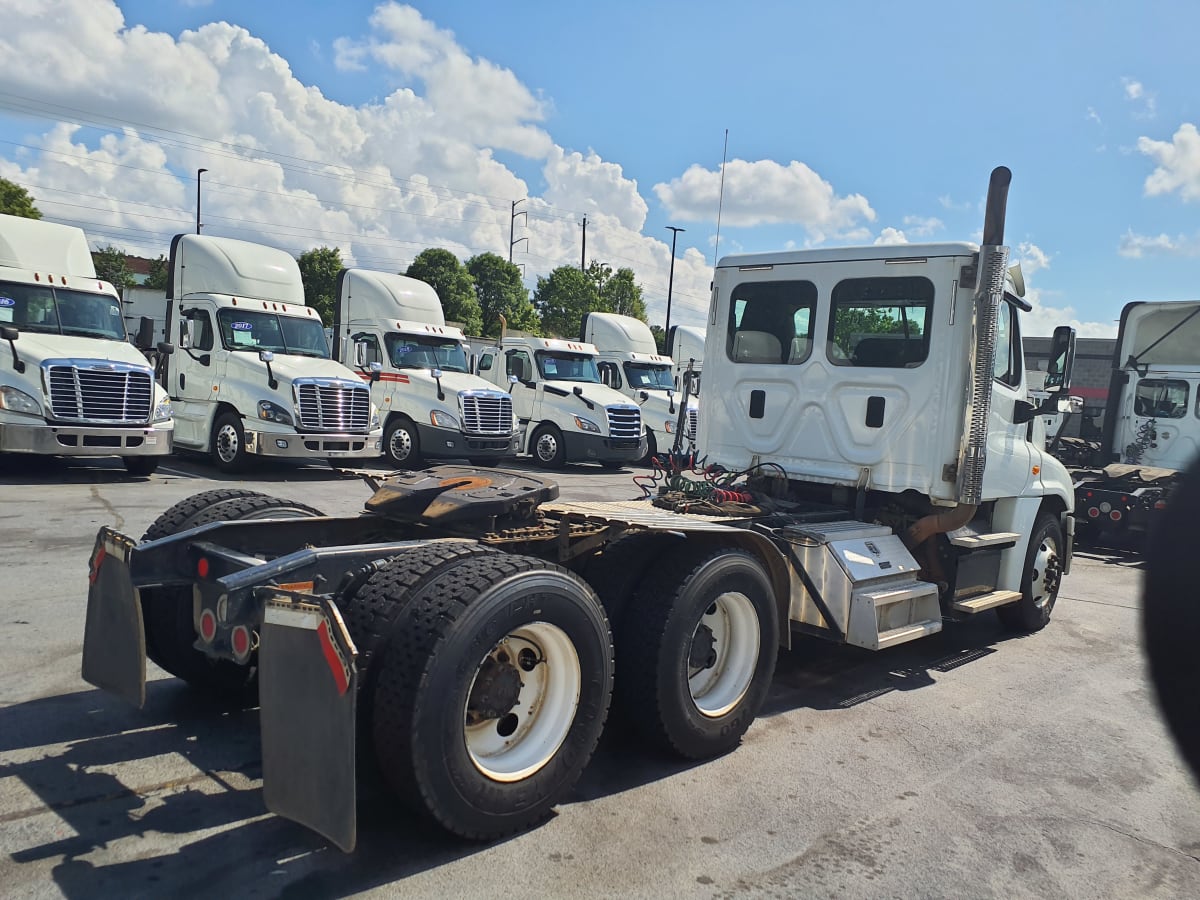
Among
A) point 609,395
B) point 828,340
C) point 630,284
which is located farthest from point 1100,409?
point 630,284

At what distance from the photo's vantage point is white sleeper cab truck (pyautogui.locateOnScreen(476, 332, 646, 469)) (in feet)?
59.8

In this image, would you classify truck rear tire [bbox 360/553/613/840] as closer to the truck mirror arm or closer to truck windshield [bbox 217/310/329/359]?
the truck mirror arm

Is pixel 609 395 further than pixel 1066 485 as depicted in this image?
Yes

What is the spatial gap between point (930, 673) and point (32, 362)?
1117cm

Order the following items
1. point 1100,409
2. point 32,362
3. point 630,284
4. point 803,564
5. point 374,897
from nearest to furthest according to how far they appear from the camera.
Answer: point 374,897 → point 803,564 → point 32,362 → point 1100,409 → point 630,284

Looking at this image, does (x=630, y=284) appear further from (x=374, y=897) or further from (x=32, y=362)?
(x=374, y=897)

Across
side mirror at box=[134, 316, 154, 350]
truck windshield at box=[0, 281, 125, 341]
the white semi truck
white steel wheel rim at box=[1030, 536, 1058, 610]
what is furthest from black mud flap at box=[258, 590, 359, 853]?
side mirror at box=[134, 316, 154, 350]

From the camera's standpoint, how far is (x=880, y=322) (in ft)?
21.0

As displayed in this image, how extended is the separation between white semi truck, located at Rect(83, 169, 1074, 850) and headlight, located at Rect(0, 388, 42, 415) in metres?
8.12

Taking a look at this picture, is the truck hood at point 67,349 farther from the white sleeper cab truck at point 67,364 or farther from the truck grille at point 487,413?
the truck grille at point 487,413

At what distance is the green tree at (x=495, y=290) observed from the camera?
6131 centimetres

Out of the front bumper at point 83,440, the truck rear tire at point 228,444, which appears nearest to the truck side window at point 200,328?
the truck rear tire at point 228,444

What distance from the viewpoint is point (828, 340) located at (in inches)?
260

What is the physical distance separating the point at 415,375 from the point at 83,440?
20.0ft
